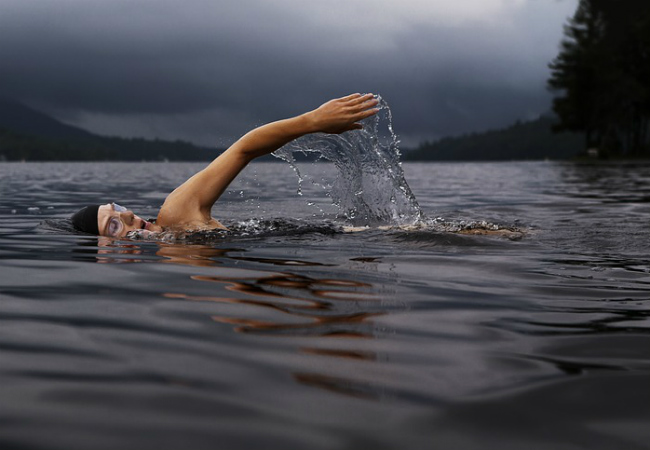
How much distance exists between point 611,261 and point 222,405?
167 inches

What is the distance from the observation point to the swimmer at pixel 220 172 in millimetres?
6145

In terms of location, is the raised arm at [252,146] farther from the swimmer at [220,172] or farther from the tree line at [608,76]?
the tree line at [608,76]

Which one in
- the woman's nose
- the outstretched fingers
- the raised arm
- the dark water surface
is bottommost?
the dark water surface

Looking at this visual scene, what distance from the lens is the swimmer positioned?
614cm

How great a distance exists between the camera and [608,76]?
7188 centimetres

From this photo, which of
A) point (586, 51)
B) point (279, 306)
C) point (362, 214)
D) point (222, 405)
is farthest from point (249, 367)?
point (586, 51)

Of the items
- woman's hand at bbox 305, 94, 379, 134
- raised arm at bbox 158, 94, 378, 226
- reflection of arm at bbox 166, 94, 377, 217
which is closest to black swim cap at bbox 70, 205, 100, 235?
raised arm at bbox 158, 94, 378, 226

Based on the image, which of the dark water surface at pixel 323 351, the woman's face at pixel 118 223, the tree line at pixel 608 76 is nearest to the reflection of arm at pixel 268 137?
the woman's face at pixel 118 223

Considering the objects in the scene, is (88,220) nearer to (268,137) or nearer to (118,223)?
(118,223)

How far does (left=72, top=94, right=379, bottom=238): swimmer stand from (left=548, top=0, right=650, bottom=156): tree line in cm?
6997

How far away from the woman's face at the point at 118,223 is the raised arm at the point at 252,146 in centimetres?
26

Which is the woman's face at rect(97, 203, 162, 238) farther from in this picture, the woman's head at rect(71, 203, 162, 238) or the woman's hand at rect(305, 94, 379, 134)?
the woman's hand at rect(305, 94, 379, 134)

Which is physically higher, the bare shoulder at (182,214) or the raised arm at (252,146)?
the raised arm at (252,146)

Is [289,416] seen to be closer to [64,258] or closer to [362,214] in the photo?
[64,258]
